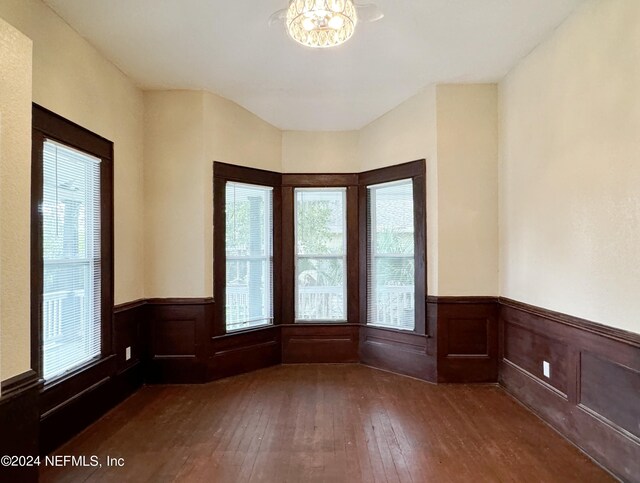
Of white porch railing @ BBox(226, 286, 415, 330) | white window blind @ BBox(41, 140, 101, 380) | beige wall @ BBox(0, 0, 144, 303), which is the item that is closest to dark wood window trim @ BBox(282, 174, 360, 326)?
white porch railing @ BBox(226, 286, 415, 330)

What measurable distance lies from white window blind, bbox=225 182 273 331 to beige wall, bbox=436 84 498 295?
1.90 meters

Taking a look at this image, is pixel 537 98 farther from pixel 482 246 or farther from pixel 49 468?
pixel 49 468

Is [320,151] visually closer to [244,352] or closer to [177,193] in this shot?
[177,193]

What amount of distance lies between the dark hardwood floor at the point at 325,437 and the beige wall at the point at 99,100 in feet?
3.82

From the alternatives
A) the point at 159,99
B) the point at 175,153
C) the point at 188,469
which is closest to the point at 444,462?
the point at 188,469

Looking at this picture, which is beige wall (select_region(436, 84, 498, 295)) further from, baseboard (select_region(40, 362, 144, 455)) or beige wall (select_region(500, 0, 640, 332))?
baseboard (select_region(40, 362, 144, 455))

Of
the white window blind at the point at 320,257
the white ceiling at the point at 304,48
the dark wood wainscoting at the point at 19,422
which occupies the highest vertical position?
the white ceiling at the point at 304,48

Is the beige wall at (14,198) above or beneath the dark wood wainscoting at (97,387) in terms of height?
above

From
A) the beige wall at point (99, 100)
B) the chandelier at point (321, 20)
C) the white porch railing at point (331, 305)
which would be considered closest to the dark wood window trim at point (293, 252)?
the white porch railing at point (331, 305)

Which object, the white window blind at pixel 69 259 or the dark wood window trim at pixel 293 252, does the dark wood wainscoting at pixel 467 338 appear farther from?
the white window blind at pixel 69 259

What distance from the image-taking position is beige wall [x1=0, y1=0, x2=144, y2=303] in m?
2.45

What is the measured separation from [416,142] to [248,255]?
215cm

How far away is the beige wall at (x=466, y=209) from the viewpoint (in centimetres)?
381

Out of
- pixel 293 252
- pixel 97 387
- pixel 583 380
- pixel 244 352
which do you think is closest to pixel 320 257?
pixel 293 252
